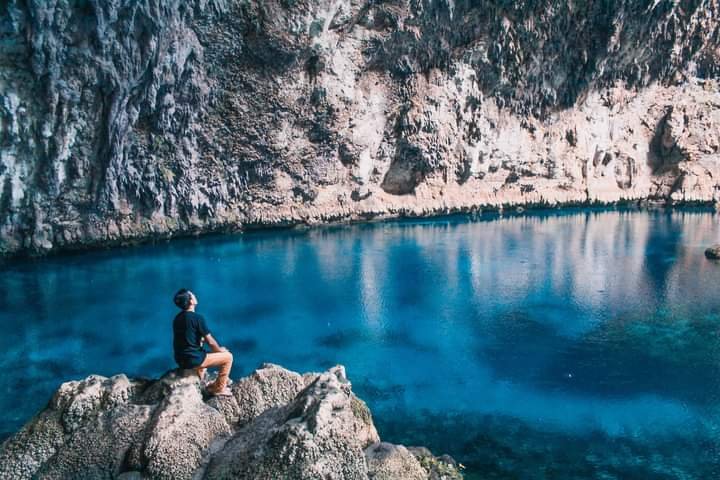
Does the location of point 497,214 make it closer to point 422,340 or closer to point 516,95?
point 516,95

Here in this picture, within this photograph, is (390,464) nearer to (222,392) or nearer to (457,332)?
(222,392)

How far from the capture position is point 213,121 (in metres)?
34.6

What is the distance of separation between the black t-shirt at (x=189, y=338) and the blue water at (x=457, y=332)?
5.81 metres

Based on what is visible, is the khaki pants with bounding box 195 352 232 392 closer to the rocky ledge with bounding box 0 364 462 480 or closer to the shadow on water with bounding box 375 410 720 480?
the rocky ledge with bounding box 0 364 462 480

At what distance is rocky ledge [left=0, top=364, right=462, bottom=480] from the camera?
6.64 m

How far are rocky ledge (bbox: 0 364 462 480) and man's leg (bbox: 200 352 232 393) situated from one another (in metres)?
0.20

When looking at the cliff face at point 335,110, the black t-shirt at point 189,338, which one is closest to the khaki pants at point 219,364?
the black t-shirt at point 189,338

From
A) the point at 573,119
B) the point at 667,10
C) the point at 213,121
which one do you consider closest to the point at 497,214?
the point at 573,119

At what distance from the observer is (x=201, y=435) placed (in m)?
7.49

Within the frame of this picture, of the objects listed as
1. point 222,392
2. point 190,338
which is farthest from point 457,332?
point 190,338

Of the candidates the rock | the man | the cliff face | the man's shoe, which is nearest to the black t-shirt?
the man

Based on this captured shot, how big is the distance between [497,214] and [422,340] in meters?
31.8

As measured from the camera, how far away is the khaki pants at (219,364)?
866cm

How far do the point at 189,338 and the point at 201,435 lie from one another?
63.7 inches
